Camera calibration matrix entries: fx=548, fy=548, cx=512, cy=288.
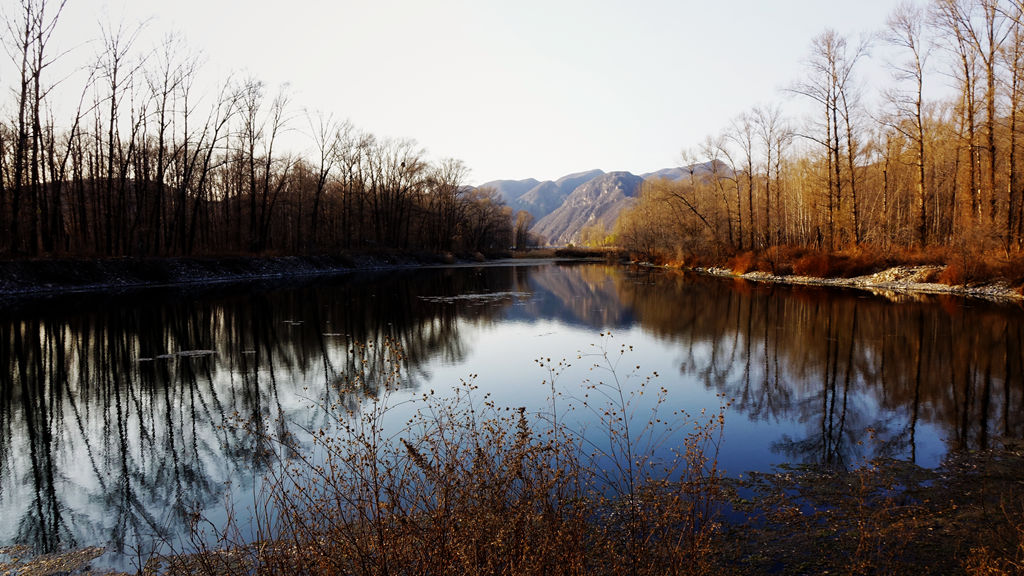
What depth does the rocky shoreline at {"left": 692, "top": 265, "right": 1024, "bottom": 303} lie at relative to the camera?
25203 mm

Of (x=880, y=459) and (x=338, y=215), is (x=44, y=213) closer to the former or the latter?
(x=338, y=215)

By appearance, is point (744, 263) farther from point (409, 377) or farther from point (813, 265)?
point (409, 377)

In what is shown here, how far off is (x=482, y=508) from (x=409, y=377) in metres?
8.04

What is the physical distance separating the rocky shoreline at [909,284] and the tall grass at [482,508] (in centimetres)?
2467

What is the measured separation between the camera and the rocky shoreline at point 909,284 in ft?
82.7

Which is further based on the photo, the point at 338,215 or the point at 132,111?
the point at 338,215

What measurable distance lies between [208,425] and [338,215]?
224 ft

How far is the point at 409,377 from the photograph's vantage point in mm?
11867

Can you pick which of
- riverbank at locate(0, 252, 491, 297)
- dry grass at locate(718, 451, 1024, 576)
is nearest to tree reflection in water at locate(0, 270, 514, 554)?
dry grass at locate(718, 451, 1024, 576)

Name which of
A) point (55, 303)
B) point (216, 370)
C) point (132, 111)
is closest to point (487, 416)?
point (216, 370)

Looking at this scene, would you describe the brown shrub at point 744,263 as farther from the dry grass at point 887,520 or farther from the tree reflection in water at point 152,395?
the dry grass at point 887,520

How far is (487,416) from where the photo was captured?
862 cm

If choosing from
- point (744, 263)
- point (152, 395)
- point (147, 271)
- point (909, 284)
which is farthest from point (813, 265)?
point (147, 271)

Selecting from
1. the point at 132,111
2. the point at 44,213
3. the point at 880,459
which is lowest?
the point at 880,459
